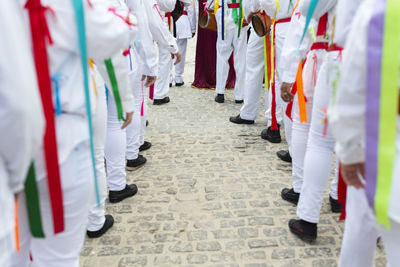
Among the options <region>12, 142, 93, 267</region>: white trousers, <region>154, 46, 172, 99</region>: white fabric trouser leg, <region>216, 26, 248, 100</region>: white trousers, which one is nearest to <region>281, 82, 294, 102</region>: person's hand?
<region>12, 142, 93, 267</region>: white trousers

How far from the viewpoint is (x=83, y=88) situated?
→ 144 cm

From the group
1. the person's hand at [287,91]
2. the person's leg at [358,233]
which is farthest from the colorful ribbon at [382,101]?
the person's hand at [287,91]

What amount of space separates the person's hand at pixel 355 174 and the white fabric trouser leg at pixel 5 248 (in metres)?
1.16

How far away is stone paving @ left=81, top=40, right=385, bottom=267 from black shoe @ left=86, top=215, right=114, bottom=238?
0.04 metres

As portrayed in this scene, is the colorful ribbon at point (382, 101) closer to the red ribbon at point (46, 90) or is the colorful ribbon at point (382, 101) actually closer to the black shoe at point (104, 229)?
the red ribbon at point (46, 90)

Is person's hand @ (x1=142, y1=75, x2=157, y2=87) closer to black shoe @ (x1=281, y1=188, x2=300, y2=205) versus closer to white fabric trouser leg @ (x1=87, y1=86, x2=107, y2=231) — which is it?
white fabric trouser leg @ (x1=87, y1=86, x2=107, y2=231)

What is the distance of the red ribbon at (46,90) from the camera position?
1240 mm

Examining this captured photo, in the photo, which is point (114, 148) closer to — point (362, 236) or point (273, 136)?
point (362, 236)

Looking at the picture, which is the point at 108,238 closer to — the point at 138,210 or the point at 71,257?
the point at 138,210

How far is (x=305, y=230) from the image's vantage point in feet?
8.63

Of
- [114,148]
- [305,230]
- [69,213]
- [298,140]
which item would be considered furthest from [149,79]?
[69,213]

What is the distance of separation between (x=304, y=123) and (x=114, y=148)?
4.89ft

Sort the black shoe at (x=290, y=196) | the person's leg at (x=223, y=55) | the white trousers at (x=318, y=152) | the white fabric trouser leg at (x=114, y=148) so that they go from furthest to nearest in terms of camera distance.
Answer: the person's leg at (x=223, y=55), the black shoe at (x=290, y=196), the white fabric trouser leg at (x=114, y=148), the white trousers at (x=318, y=152)

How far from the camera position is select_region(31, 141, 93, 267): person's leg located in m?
1.41
